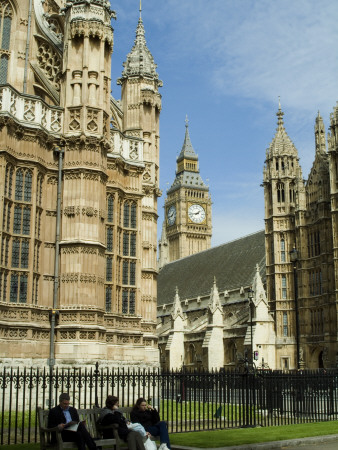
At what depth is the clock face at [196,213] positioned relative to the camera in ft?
394

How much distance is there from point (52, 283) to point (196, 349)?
153 ft

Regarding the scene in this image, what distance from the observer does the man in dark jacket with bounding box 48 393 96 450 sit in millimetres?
11359

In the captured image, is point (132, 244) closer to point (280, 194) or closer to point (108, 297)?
point (108, 297)

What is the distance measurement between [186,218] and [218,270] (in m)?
40.4

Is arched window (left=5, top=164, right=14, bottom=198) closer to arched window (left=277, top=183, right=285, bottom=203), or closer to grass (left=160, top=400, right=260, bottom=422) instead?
grass (left=160, top=400, right=260, bottom=422)

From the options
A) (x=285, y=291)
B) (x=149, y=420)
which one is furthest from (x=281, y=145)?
(x=149, y=420)

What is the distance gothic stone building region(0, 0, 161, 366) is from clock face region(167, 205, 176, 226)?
93.2 meters

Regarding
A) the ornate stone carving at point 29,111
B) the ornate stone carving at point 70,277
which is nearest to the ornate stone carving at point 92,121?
the ornate stone carving at point 29,111

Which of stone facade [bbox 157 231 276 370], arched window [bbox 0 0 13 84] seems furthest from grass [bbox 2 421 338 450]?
stone facade [bbox 157 231 276 370]

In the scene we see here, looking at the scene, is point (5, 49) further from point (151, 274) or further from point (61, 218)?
point (151, 274)

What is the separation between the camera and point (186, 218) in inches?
4697

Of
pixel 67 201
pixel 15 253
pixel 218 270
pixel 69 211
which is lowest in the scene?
pixel 15 253

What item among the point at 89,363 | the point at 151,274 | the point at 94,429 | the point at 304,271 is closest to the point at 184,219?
the point at 304,271

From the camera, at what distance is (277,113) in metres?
65.9
